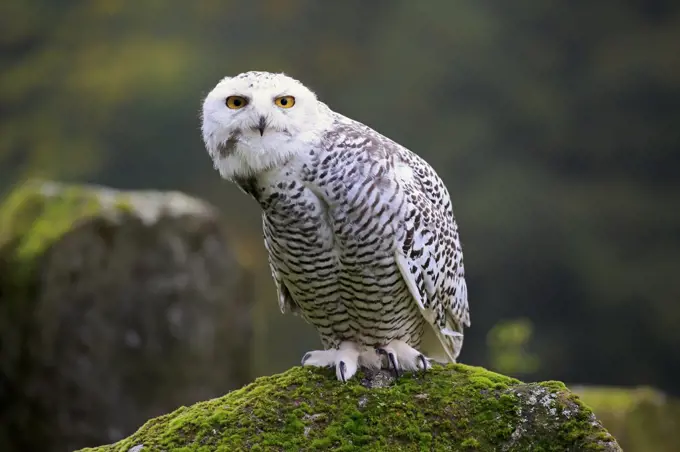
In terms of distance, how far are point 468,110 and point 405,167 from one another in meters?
5.58

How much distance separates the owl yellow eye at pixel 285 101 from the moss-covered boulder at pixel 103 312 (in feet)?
9.88

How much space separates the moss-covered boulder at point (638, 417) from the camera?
4828 millimetres

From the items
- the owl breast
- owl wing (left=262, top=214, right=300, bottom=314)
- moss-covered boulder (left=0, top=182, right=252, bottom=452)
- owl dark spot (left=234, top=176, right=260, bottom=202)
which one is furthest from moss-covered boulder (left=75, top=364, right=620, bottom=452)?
moss-covered boulder (left=0, top=182, right=252, bottom=452)

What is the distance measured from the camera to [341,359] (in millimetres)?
2713

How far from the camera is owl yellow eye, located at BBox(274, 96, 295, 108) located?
247 centimetres

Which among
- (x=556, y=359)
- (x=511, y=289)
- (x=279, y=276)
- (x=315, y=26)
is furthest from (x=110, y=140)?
(x=279, y=276)

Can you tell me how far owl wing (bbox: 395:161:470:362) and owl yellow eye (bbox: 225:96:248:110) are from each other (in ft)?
1.77

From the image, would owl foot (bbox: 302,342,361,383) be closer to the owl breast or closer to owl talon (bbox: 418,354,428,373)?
the owl breast

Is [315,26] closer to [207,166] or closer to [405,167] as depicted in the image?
[207,166]

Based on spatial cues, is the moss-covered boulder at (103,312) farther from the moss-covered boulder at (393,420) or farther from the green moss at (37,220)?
the moss-covered boulder at (393,420)

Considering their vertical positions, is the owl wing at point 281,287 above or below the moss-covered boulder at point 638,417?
above

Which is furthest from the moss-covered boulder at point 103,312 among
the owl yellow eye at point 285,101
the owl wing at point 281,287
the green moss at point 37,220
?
the owl yellow eye at point 285,101

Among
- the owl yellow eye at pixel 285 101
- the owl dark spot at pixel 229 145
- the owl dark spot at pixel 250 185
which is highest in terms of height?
the owl yellow eye at pixel 285 101

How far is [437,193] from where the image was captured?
2920mm
